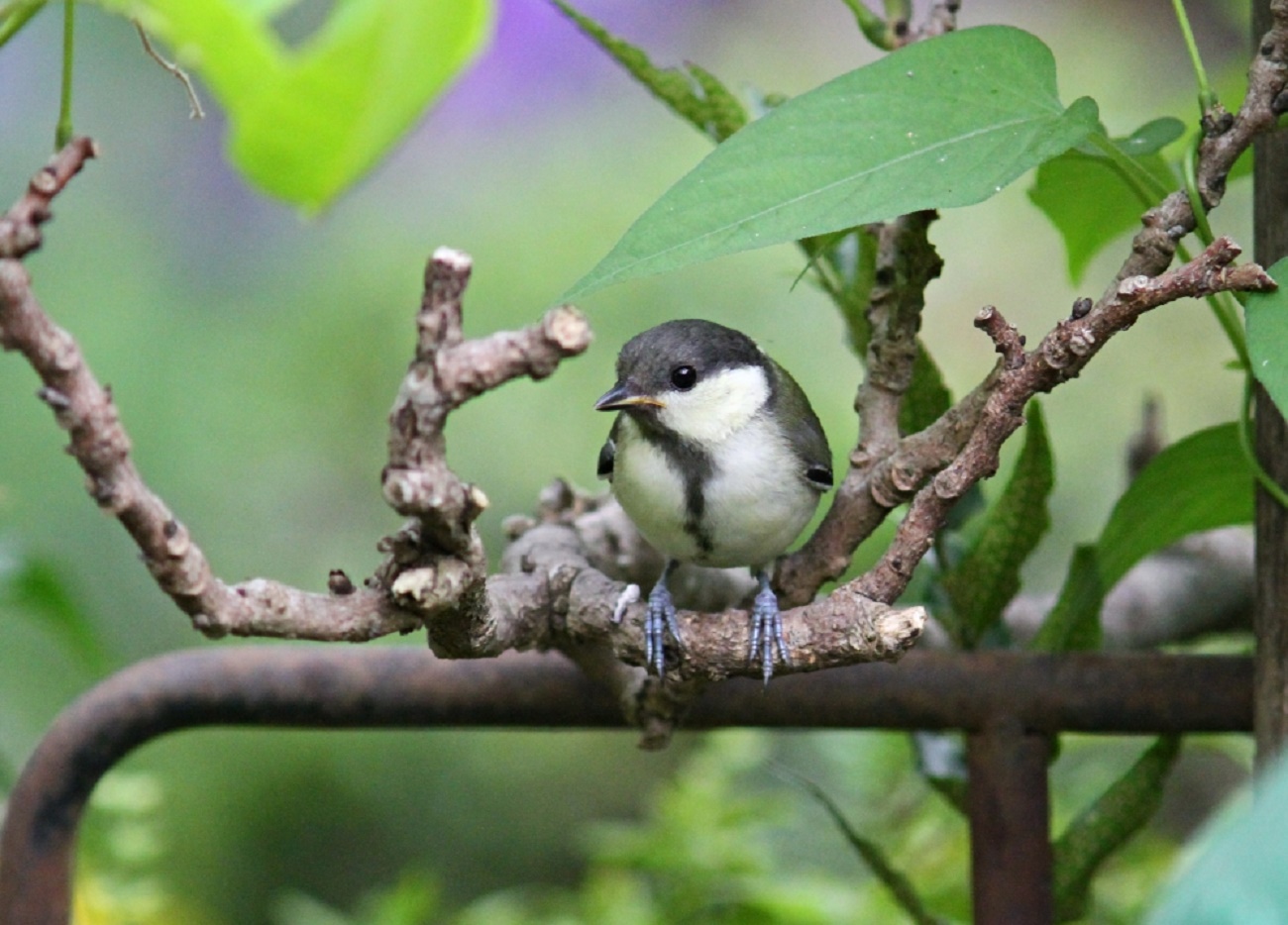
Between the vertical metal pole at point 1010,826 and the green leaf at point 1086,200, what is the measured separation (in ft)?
1.21

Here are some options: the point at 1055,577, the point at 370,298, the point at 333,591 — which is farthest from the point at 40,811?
the point at 1055,577

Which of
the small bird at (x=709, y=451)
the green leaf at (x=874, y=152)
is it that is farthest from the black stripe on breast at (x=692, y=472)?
the green leaf at (x=874, y=152)

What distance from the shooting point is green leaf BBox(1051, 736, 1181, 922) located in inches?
42.1

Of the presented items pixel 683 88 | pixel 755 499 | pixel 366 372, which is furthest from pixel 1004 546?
pixel 366 372

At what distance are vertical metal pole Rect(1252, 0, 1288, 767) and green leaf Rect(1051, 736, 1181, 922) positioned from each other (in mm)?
109

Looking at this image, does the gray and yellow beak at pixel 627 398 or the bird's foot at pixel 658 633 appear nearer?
the bird's foot at pixel 658 633

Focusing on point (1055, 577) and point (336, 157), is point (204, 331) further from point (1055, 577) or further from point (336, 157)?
point (336, 157)

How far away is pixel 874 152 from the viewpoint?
719mm

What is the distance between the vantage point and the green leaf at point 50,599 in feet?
4.05

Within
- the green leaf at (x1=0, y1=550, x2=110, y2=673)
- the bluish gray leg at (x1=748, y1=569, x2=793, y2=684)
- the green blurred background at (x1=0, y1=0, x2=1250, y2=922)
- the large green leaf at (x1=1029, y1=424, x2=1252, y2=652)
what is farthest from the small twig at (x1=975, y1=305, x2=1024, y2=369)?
the green blurred background at (x1=0, y1=0, x2=1250, y2=922)

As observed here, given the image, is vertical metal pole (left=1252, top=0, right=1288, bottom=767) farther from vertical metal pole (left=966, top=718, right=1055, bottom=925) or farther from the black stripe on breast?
the black stripe on breast

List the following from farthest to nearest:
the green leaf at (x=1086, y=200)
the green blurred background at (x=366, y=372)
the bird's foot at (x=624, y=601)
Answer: the green blurred background at (x=366, y=372) → the green leaf at (x=1086, y=200) → the bird's foot at (x=624, y=601)

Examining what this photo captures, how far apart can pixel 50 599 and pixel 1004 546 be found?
82 cm

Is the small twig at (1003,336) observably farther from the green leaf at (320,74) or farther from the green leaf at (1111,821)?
the green leaf at (1111,821)
